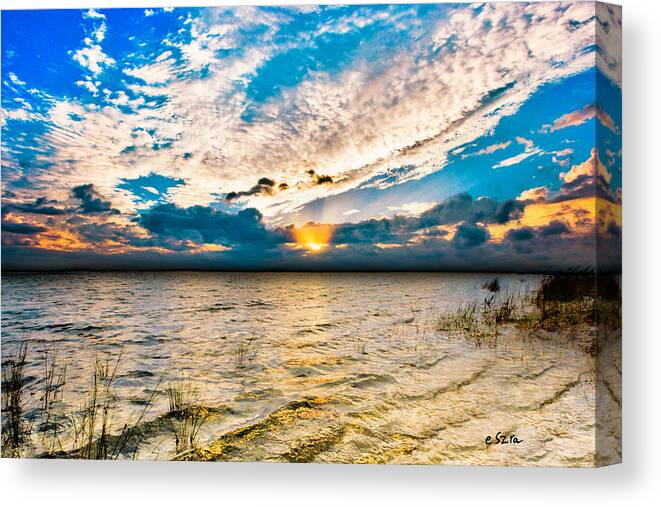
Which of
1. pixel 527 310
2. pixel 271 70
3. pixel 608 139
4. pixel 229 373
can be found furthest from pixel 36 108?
pixel 608 139

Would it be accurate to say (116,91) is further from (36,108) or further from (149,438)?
(149,438)

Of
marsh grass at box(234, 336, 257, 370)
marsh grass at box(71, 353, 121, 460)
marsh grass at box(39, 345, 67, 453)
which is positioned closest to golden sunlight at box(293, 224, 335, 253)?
marsh grass at box(234, 336, 257, 370)

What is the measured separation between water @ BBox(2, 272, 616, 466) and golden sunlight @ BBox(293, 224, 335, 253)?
13.2 inches

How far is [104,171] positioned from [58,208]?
2.05 feet

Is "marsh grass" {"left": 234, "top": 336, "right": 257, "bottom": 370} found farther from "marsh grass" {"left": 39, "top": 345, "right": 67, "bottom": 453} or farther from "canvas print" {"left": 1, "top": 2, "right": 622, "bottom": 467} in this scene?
"marsh grass" {"left": 39, "top": 345, "right": 67, "bottom": 453}

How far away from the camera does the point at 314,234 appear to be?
510cm

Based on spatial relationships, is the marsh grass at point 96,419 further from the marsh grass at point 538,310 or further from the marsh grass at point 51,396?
the marsh grass at point 538,310

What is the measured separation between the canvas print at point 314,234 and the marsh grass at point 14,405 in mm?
23

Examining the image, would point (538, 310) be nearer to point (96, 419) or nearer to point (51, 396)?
point (96, 419)

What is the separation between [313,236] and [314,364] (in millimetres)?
1309

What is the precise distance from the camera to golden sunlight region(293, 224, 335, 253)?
5.07 m

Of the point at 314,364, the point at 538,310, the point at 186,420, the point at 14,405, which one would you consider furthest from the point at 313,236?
the point at 14,405

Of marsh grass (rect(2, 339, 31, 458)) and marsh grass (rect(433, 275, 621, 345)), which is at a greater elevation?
marsh grass (rect(433, 275, 621, 345))

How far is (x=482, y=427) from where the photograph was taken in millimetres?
4648
